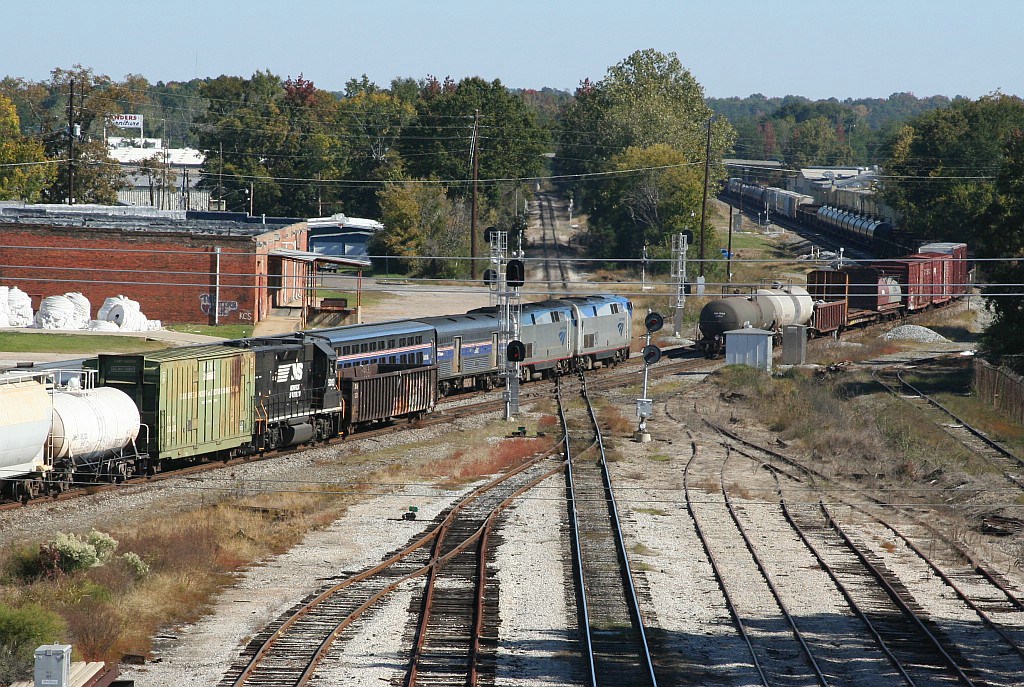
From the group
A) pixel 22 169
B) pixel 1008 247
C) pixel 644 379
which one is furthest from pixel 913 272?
pixel 22 169

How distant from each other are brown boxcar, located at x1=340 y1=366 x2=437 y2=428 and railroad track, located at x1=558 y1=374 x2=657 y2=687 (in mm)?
6004

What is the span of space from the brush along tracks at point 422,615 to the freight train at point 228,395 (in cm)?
758

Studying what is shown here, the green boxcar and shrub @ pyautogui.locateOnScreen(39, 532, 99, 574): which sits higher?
the green boxcar

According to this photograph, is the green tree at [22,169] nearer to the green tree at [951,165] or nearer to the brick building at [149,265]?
the brick building at [149,265]

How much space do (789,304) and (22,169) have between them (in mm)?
67538

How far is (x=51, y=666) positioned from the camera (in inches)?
480

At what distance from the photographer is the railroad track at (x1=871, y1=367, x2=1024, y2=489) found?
34.5m

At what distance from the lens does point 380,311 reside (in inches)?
2940

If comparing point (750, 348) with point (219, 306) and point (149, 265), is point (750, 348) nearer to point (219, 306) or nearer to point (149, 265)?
point (219, 306)

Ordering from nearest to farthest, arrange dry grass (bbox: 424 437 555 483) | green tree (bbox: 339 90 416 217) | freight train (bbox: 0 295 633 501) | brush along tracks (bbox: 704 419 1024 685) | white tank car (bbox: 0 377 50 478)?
brush along tracks (bbox: 704 419 1024 685), white tank car (bbox: 0 377 50 478), freight train (bbox: 0 295 633 501), dry grass (bbox: 424 437 555 483), green tree (bbox: 339 90 416 217)

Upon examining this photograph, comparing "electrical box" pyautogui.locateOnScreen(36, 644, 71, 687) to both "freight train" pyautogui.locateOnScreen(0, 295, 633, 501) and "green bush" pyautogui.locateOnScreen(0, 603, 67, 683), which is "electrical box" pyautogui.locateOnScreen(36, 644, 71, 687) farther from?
"freight train" pyautogui.locateOnScreen(0, 295, 633, 501)

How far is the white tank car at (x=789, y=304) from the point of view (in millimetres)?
58688

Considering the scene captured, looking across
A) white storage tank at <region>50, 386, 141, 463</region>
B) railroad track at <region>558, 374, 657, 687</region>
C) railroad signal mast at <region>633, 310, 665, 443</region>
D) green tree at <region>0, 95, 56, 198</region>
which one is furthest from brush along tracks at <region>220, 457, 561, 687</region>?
green tree at <region>0, 95, 56, 198</region>

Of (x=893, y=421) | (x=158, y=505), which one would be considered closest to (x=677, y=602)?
(x=158, y=505)
